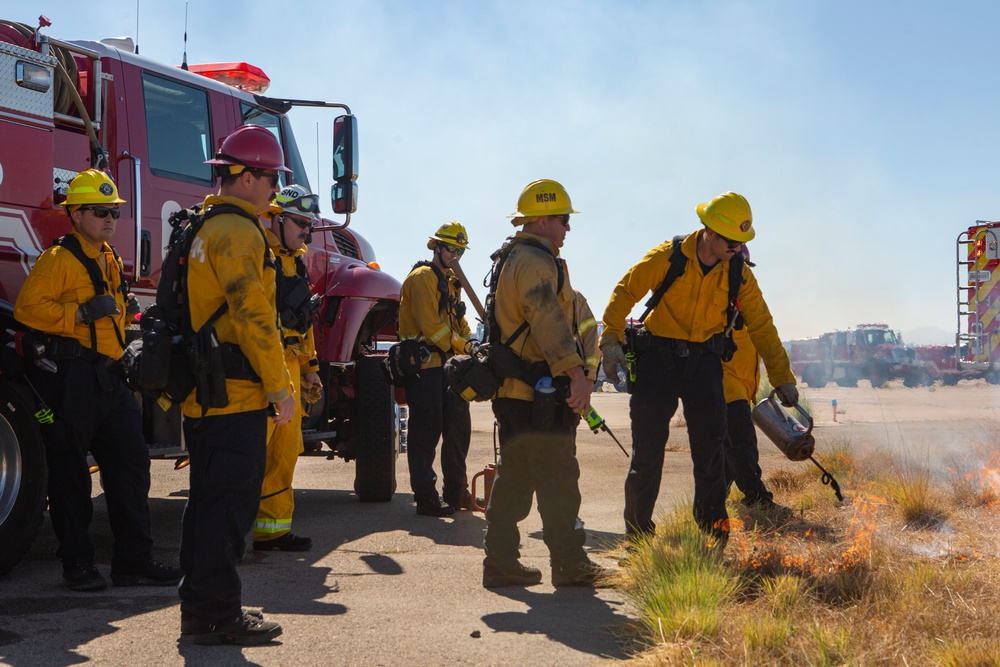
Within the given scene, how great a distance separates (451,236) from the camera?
24.5 ft

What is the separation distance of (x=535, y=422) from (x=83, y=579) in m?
2.27

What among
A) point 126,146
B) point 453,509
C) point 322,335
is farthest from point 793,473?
point 126,146

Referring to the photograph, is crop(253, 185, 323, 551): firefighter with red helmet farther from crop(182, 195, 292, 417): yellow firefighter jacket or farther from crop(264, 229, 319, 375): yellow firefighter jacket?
crop(182, 195, 292, 417): yellow firefighter jacket

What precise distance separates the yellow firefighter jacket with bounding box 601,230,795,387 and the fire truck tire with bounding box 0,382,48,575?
2.94 m

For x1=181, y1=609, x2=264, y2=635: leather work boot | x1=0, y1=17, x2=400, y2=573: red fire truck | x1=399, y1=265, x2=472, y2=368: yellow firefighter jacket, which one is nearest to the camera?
x1=181, y1=609, x2=264, y2=635: leather work boot

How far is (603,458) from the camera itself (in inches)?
430

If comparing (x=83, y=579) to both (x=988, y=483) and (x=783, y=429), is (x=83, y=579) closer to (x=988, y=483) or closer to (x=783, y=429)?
(x=783, y=429)

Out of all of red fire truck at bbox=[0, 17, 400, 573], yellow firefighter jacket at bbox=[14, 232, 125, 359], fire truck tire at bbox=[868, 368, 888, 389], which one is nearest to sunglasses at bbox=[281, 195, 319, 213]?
red fire truck at bbox=[0, 17, 400, 573]

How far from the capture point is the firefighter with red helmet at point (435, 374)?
7262 millimetres

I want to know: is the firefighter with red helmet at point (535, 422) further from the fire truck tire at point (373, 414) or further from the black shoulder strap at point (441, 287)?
the fire truck tire at point (373, 414)

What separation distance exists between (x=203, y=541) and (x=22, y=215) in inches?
86.5

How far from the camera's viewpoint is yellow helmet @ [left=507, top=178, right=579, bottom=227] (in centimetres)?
502

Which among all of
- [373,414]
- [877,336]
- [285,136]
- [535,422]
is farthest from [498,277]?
[877,336]

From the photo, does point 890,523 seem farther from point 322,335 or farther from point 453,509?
point 322,335
